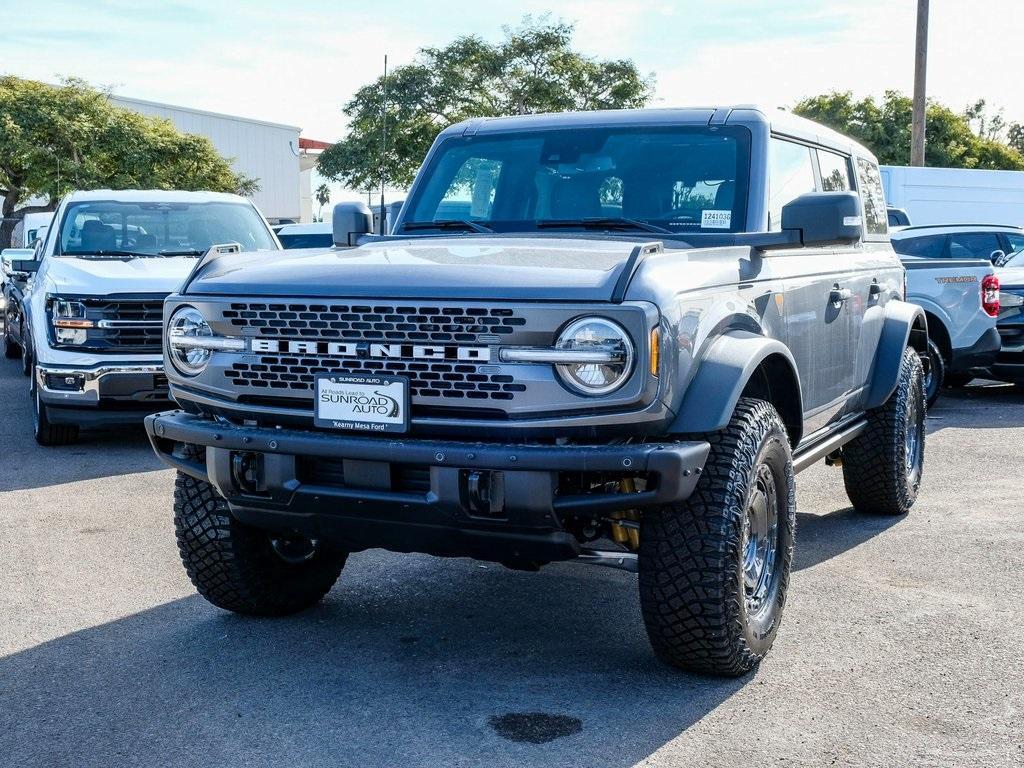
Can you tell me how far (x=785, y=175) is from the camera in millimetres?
5191

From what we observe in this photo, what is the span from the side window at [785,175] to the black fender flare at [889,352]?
1021mm

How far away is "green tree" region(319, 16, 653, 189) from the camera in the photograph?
4266cm

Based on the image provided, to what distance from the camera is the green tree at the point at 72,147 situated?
38.5m

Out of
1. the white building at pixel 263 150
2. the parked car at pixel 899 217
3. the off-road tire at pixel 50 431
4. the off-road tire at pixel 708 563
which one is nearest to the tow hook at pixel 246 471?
the off-road tire at pixel 708 563

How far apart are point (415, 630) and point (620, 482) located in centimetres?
130

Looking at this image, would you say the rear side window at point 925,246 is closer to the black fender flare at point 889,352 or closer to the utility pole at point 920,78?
the black fender flare at point 889,352

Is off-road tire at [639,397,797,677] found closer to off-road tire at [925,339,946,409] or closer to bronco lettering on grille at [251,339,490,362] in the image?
bronco lettering on grille at [251,339,490,362]

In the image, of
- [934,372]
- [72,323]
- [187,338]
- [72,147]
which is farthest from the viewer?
[72,147]

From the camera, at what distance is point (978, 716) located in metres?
3.76

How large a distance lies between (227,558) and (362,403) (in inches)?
42.7

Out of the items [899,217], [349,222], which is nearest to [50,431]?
[349,222]

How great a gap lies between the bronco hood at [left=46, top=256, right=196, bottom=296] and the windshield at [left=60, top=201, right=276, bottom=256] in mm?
327

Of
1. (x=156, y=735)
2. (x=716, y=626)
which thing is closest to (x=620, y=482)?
(x=716, y=626)

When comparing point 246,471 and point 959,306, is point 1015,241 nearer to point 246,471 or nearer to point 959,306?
point 959,306
